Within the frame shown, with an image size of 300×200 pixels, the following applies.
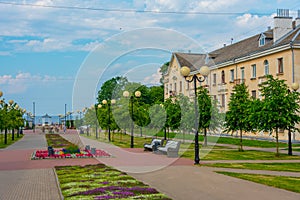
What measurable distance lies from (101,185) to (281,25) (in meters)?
29.8

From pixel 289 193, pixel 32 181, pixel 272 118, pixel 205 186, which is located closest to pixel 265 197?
pixel 289 193

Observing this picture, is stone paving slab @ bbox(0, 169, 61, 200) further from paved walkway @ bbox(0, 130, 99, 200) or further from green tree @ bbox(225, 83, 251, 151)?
green tree @ bbox(225, 83, 251, 151)

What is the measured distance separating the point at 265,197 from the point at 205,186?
6.69 feet

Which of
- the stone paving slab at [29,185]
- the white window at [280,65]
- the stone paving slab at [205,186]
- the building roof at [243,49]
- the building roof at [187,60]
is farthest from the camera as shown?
the building roof at [187,60]

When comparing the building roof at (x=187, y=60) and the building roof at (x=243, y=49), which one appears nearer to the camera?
the building roof at (x=243, y=49)

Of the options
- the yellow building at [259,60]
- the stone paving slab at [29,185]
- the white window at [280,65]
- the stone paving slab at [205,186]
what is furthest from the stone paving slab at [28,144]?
the white window at [280,65]

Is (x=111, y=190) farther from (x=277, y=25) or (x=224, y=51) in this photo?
(x=224, y=51)

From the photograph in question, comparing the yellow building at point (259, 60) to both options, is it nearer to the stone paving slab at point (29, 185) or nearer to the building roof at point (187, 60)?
the building roof at point (187, 60)

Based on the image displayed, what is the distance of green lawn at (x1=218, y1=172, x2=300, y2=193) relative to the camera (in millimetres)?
10922

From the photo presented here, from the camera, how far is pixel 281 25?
35.8 metres

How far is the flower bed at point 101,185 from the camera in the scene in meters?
9.84

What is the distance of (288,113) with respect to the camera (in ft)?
66.7

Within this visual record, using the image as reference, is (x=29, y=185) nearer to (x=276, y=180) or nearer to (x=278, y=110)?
(x=276, y=180)

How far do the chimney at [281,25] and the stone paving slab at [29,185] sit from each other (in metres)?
27.2
